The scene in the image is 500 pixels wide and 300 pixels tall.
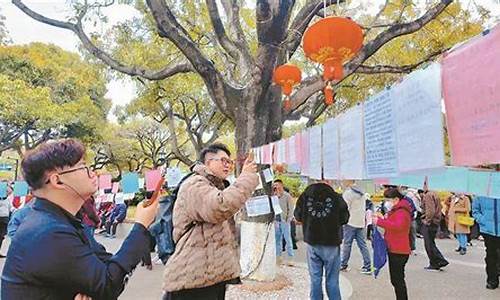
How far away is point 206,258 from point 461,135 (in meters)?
2.01

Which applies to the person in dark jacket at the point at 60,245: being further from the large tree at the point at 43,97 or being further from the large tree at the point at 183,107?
the large tree at the point at 43,97

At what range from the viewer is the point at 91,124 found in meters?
23.1

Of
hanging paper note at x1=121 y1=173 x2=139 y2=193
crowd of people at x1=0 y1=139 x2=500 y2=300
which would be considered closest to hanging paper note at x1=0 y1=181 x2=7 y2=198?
hanging paper note at x1=121 y1=173 x2=139 y2=193

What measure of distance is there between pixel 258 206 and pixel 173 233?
11.1ft

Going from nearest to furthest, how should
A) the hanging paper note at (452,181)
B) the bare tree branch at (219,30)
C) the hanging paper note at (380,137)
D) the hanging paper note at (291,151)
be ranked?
1. the hanging paper note at (380,137)
2. the hanging paper note at (452,181)
3. the hanging paper note at (291,151)
4. the bare tree branch at (219,30)

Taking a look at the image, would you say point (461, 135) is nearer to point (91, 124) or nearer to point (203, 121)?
point (203, 121)

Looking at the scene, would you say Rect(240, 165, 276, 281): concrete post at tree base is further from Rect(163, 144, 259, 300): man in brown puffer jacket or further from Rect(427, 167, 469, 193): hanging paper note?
Rect(427, 167, 469, 193): hanging paper note

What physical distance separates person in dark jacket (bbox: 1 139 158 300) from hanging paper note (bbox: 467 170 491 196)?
71.1 inches

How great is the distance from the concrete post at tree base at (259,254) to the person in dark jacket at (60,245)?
518 cm

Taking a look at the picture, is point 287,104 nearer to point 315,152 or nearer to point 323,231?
point 323,231

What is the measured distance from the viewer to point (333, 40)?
158 inches

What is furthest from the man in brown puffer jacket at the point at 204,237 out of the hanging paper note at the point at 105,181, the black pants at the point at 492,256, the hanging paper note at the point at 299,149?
the hanging paper note at the point at 105,181

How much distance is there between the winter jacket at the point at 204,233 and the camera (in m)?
3.04

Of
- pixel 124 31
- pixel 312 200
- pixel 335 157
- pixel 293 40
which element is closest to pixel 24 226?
pixel 335 157
